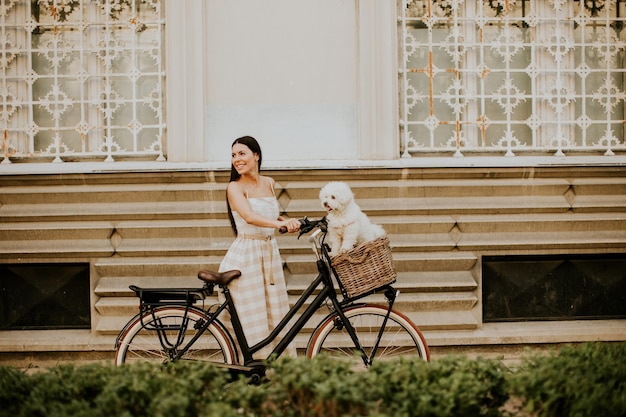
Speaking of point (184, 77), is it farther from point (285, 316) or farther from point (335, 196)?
point (285, 316)

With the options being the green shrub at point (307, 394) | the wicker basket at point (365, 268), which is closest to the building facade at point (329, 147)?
the wicker basket at point (365, 268)

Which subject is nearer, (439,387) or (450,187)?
(439,387)

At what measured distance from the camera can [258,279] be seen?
5.53 metres

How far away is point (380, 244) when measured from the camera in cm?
516

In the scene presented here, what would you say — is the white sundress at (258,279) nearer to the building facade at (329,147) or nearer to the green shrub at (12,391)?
the building facade at (329,147)

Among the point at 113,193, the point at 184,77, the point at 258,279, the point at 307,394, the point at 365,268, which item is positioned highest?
the point at 184,77

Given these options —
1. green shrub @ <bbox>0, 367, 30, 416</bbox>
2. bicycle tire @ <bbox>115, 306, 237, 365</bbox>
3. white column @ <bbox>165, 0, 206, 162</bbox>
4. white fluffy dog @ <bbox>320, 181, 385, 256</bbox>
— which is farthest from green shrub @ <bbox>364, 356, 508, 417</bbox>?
white column @ <bbox>165, 0, 206, 162</bbox>

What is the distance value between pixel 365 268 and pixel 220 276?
3.42 feet

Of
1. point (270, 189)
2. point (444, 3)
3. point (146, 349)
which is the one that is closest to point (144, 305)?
point (146, 349)

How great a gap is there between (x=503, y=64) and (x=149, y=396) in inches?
213

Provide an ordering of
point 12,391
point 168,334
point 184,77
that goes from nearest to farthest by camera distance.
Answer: point 12,391 < point 168,334 < point 184,77

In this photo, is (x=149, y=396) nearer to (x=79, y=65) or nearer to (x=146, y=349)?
(x=146, y=349)

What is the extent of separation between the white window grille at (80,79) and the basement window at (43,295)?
116 centimetres

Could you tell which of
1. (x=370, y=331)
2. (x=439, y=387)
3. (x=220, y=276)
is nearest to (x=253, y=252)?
(x=220, y=276)
